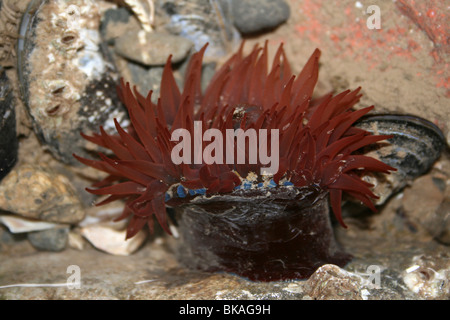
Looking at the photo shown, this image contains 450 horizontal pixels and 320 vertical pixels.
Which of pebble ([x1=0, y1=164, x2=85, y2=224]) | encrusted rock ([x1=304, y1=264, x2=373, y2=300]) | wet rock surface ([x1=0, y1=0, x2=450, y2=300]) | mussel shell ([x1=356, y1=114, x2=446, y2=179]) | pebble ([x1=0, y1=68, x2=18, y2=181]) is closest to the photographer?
encrusted rock ([x1=304, y1=264, x2=373, y2=300])

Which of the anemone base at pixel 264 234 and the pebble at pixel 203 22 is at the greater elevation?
the pebble at pixel 203 22

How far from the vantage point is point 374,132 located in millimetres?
2785

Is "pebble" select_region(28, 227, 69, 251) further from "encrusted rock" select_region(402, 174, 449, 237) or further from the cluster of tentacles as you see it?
"encrusted rock" select_region(402, 174, 449, 237)

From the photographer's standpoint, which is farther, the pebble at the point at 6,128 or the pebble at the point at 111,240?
the pebble at the point at 111,240

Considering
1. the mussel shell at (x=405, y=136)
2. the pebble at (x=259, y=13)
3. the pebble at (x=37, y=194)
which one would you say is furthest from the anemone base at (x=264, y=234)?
the pebble at (x=259, y=13)

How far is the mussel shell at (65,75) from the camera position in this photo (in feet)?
9.36

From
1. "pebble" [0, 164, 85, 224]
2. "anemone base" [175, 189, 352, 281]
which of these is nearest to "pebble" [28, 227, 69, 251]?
"pebble" [0, 164, 85, 224]

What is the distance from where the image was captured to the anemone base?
2.39 metres

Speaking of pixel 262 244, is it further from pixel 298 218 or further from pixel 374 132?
pixel 374 132

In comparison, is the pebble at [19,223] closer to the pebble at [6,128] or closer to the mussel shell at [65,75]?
the pebble at [6,128]

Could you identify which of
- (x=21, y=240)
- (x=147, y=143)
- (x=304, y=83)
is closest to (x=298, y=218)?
(x=304, y=83)

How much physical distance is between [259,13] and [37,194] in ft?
6.83

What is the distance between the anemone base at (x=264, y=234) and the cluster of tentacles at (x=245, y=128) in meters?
0.13

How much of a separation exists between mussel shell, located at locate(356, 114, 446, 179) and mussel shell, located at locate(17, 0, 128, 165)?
178 centimetres
